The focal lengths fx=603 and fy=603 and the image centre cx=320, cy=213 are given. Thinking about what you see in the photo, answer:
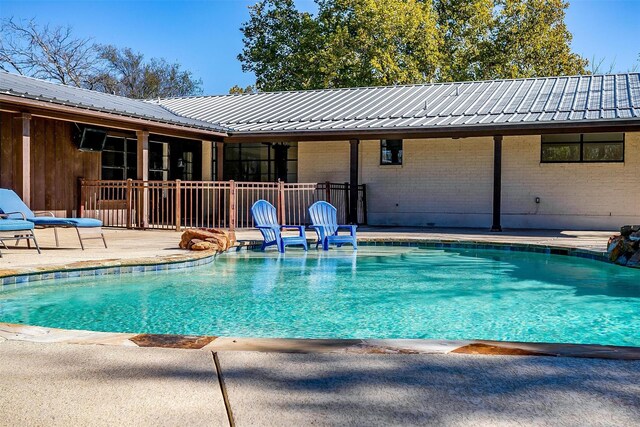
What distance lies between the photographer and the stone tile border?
9.21 feet

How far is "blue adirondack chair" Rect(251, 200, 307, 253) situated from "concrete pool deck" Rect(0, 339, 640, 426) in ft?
21.1

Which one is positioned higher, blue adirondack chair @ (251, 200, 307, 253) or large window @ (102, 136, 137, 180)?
large window @ (102, 136, 137, 180)

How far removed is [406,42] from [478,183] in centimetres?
1246

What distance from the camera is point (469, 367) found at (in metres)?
2.59

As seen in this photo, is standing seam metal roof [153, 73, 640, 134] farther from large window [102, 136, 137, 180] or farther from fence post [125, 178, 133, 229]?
fence post [125, 178, 133, 229]

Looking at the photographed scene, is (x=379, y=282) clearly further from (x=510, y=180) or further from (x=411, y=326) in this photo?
(x=510, y=180)

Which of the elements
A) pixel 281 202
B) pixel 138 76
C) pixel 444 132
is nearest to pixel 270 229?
pixel 281 202

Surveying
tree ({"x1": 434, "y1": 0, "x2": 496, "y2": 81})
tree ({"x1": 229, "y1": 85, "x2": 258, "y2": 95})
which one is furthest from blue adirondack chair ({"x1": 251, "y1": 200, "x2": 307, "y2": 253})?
tree ({"x1": 229, "y1": 85, "x2": 258, "y2": 95})

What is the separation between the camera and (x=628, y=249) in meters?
7.99

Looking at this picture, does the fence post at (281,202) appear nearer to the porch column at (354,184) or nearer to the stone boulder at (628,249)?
the porch column at (354,184)

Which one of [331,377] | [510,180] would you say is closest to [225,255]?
[331,377]

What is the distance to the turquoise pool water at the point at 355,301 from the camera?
14.9 ft

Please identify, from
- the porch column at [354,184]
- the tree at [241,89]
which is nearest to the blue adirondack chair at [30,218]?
the porch column at [354,184]

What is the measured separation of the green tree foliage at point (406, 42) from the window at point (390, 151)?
9485mm
